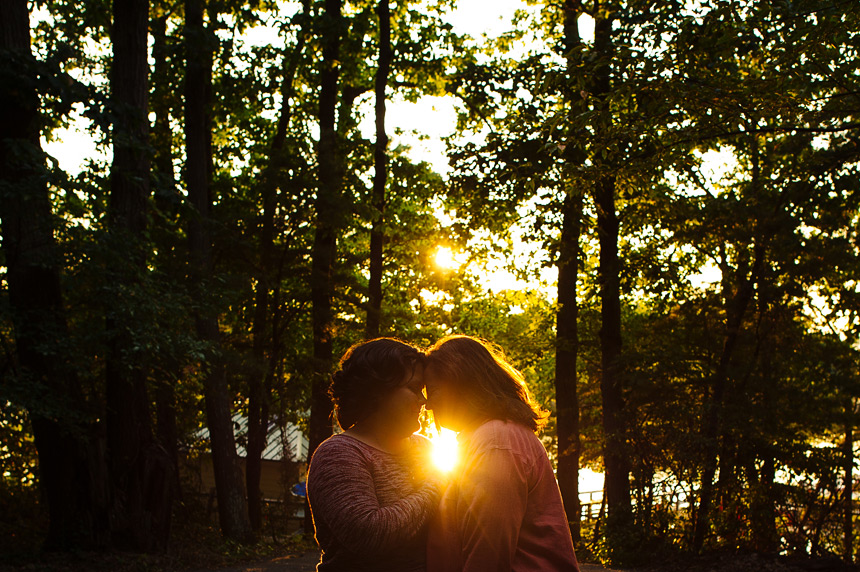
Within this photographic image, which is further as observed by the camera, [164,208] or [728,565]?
[164,208]

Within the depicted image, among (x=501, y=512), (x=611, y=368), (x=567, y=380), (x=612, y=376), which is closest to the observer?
(x=501, y=512)

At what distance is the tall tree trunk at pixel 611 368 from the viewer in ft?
45.8

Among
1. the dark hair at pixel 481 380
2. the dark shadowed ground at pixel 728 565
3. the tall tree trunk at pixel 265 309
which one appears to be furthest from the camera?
the tall tree trunk at pixel 265 309

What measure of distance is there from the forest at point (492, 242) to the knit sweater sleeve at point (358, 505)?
6186mm

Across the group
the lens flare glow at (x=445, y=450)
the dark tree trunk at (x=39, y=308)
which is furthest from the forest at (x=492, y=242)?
the lens flare glow at (x=445, y=450)

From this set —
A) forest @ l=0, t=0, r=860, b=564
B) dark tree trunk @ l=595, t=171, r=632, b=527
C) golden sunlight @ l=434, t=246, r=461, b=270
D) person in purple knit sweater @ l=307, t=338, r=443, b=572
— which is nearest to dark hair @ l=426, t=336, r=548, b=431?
person in purple knit sweater @ l=307, t=338, r=443, b=572

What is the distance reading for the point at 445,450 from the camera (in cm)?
306

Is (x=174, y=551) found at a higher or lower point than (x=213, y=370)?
lower

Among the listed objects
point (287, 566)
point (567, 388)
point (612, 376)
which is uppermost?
point (612, 376)

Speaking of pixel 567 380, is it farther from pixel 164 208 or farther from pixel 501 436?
pixel 501 436

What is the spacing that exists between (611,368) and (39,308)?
30.5 feet

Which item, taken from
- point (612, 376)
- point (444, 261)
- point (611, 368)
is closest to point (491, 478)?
point (611, 368)

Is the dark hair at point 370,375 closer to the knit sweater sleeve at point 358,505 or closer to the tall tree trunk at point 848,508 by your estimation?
the knit sweater sleeve at point 358,505

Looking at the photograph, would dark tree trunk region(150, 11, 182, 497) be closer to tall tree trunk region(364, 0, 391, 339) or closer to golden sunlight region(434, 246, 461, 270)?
tall tree trunk region(364, 0, 391, 339)
